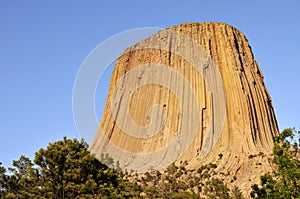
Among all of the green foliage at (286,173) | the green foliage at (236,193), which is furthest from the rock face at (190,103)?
the green foliage at (286,173)

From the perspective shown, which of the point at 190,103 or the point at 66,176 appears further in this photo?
the point at 190,103

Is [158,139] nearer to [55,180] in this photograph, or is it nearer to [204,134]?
[204,134]

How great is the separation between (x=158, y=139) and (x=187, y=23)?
65.8 ft

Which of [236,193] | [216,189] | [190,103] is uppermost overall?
[190,103]

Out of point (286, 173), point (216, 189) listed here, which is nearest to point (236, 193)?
point (216, 189)

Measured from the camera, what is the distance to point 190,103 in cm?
5984

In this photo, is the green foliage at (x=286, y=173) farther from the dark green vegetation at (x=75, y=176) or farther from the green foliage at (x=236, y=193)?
the green foliage at (x=236, y=193)

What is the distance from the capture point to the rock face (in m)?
53.7

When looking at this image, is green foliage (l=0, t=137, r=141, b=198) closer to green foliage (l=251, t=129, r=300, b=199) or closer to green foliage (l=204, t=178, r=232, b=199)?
green foliage (l=251, t=129, r=300, b=199)

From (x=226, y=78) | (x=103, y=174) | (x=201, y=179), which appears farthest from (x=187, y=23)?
(x=103, y=174)

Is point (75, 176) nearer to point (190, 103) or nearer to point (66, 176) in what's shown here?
point (66, 176)

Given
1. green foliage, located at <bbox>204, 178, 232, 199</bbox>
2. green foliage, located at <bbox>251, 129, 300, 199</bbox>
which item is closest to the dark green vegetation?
green foliage, located at <bbox>251, 129, 300, 199</bbox>

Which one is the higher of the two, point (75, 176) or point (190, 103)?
point (190, 103)

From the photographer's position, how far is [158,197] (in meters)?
38.5
